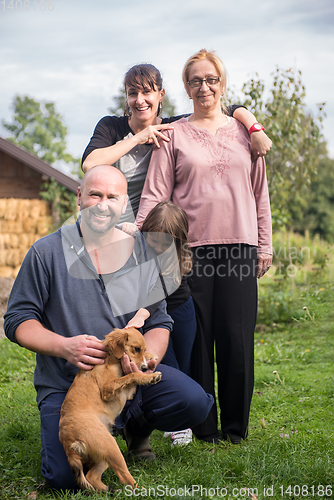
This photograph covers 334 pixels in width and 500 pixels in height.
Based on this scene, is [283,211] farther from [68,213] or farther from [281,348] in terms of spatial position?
[68,213]

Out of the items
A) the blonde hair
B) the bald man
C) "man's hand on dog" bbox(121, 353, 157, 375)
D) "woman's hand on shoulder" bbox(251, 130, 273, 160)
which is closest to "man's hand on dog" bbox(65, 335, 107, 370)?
the bald man

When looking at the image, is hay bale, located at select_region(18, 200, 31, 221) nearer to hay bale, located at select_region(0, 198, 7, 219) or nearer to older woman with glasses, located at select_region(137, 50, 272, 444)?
hay bale, located at select_region(0, 198, 7, 219)

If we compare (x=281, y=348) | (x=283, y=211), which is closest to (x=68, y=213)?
(x=283, y=211)

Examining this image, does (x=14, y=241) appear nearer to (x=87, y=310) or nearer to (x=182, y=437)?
(x=182, y=437)

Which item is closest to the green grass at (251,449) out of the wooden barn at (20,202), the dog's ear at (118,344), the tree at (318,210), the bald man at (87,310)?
the bald man at (87,310)

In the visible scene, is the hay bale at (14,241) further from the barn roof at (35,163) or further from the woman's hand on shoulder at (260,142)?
the woman's hand on shoulder at (260,142)

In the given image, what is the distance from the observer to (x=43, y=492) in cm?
266

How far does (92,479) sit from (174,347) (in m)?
1.10

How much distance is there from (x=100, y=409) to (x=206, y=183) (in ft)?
5.31

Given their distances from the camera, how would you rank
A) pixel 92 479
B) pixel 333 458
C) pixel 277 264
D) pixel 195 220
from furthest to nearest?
1. pixel 277 264
2. pixel 195 220
3. pixel 333 458
4. pixel 92 479

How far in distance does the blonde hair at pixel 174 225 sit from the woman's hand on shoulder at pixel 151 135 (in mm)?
455

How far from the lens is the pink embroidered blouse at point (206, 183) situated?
3.16 metres

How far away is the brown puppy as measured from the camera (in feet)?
7.75

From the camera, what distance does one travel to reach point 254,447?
3100 millimetres
